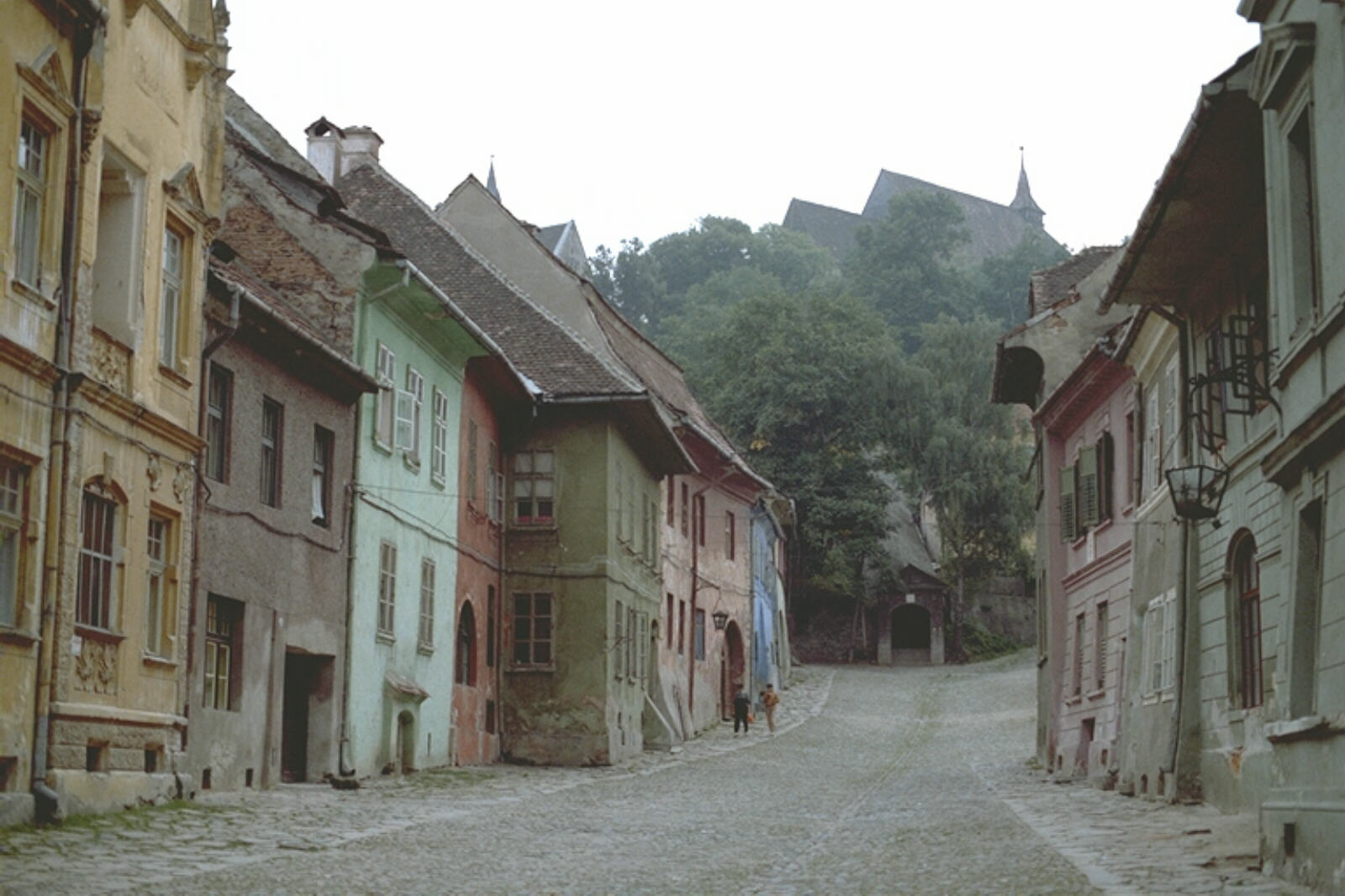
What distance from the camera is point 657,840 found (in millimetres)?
15852

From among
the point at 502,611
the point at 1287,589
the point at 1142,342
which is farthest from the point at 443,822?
the point at 502,611

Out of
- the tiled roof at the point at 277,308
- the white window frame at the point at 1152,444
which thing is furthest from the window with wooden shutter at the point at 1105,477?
the tiled roof at the point at 277,308

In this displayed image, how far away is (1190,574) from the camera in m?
19.8

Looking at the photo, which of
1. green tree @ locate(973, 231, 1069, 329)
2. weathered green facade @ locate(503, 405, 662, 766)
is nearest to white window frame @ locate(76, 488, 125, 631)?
weathered green facade @ locate(503, 405, 662, 766)

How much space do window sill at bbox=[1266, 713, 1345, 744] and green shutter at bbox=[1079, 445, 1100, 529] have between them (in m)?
14.5

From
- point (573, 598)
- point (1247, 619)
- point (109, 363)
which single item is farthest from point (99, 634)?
point (573, 598)

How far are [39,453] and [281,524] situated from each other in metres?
6.66

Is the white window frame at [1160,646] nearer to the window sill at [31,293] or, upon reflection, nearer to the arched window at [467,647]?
the arched window at [467,647]

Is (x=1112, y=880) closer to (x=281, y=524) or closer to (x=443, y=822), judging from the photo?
(x=443, y=822)

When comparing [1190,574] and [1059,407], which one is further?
[1059,407]

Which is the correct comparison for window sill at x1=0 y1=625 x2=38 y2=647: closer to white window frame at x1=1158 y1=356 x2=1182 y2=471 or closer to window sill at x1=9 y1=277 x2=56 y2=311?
window sill at x1=9 y1=277 x2=56 y2=311

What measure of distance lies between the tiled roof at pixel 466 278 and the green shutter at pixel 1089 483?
30.5ft

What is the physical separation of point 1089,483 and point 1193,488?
473 inches

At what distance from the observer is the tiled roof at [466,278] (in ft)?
112
